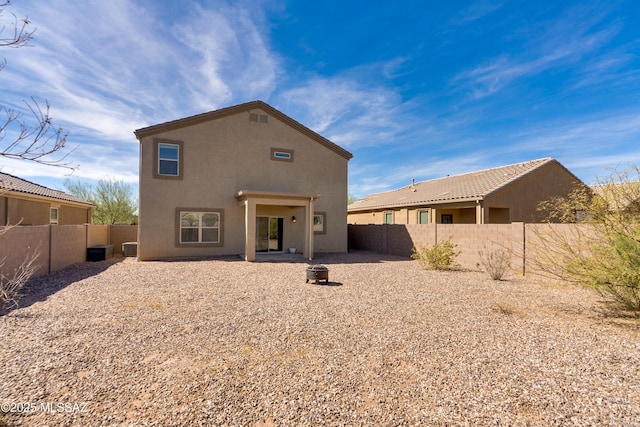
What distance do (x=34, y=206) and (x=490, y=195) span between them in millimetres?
25312

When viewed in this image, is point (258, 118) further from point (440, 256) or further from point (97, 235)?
point (440, 256)

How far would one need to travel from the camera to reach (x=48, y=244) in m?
10.0

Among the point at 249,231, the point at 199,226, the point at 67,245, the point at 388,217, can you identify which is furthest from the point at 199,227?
the point at 388,217

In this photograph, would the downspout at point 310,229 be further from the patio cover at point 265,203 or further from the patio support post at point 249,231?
the patio support post at point 249,231

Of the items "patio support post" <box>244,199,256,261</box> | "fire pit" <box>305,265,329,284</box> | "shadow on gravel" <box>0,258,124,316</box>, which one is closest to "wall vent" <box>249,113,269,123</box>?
"patio support post" <box>244,199,256,261</box>

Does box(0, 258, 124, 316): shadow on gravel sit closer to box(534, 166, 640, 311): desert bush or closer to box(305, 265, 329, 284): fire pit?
box(305, 265, 329, 284): fire pit

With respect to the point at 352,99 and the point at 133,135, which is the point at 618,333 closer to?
the point at 352,99

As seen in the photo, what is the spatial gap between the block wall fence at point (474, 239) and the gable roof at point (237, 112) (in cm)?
562

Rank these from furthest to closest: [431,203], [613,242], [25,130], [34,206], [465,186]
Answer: [465,186] → [431,203] → [34,206] → [613,242] → [25,130]

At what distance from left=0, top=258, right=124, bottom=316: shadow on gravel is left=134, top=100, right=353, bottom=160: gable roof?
6.37m

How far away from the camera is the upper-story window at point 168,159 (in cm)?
1375

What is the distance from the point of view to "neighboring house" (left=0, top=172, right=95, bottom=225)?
539 inches

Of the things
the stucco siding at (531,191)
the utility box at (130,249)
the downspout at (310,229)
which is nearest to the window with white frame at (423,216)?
the stucco siding at (531,191)

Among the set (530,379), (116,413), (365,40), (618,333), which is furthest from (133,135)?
(618,333)
